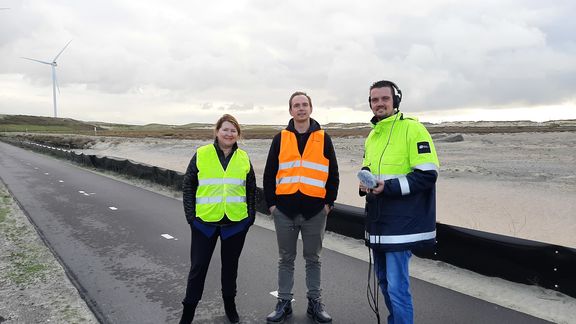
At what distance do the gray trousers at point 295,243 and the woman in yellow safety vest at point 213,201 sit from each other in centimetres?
36

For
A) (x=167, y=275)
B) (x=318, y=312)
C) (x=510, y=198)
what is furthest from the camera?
(x=510, y=198)

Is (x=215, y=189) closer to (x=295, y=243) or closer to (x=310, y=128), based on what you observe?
(x=295, y=243)

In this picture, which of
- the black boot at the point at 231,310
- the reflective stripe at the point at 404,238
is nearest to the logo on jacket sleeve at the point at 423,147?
the reflective stripe at the point at 404,238

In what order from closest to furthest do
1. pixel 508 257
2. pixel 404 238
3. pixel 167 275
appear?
1. pixel 404 238
2. pixel 508 257
3. pixel 167 275

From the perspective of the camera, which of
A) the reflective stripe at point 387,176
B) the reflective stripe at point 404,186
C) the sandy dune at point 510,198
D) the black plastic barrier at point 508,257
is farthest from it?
the sandy dune at point 510,198

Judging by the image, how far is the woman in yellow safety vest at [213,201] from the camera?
3932 mm

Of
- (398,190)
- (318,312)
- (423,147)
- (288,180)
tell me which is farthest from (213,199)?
(423,147)

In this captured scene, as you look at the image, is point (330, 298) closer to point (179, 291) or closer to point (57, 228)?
point (179, 291)

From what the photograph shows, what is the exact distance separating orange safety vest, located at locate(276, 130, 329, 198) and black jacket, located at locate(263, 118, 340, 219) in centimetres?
4

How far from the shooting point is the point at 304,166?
4012mm

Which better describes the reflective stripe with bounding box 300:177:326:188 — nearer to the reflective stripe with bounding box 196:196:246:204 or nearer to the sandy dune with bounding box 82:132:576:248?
the reflective stripe with bounding box 196:196:246:204

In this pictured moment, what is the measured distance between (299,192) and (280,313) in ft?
3.78

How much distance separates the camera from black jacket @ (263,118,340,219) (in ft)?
13.3

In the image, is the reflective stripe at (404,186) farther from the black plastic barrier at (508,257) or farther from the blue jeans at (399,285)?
the black plastic barrier at (508,257)
